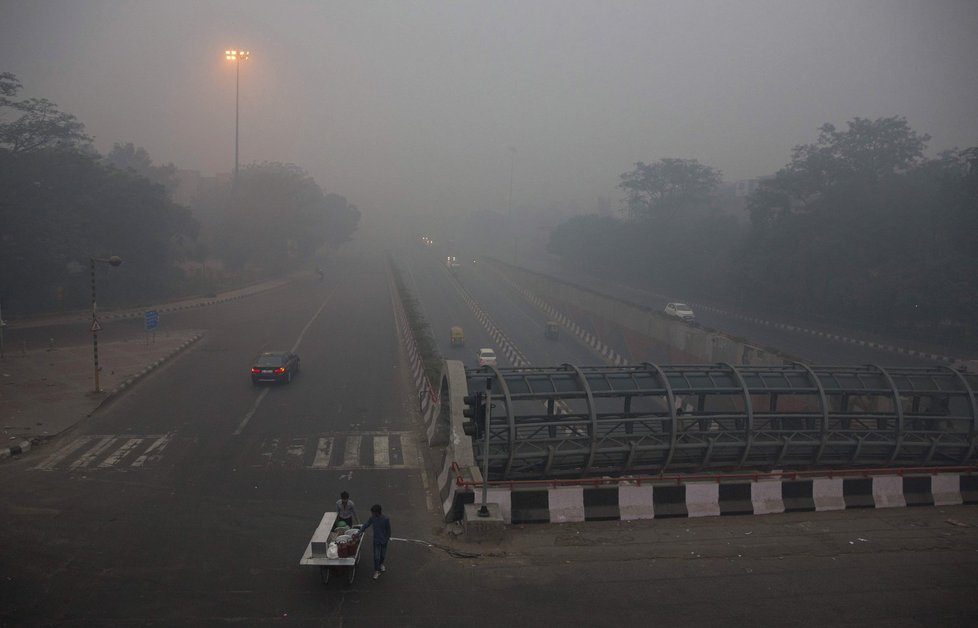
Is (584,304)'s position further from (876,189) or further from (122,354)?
(122,354)

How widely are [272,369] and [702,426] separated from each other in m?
17.2

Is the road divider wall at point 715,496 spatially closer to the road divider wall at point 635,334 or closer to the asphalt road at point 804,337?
the road divider wall at point 635,334

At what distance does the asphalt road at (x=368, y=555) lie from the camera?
9.23 meters

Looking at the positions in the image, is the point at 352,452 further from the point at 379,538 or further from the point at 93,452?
the point at 379,538

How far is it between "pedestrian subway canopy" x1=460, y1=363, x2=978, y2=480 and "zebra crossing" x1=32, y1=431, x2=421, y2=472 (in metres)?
4.32

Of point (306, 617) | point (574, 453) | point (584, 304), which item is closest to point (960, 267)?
point (584, 304)

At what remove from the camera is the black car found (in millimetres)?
26562

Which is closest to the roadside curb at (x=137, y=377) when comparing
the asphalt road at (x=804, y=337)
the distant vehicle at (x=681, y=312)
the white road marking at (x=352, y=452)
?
the white road marking at (x=352, y=452)

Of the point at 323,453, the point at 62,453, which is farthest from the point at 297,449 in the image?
the point at 62,453

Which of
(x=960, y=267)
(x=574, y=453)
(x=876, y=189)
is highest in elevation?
(x=876, y=189)

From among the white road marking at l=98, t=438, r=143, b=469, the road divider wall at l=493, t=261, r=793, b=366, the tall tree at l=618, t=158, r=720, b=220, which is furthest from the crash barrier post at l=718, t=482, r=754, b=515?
the tall tree at l=618, t=158, r=720, b=220

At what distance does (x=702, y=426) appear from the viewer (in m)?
15.5

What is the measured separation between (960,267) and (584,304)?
25.3 meters

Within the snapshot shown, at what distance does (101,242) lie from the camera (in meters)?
53.0
